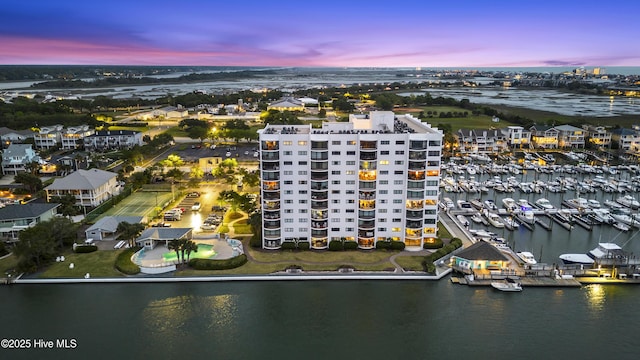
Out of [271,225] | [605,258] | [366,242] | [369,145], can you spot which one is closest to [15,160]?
[271,225]

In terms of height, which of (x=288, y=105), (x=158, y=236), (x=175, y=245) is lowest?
(x=158, y=236)

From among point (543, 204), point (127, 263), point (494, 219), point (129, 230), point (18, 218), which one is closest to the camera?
point (127, 263)

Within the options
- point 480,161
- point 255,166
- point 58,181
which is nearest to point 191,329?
point 58,181

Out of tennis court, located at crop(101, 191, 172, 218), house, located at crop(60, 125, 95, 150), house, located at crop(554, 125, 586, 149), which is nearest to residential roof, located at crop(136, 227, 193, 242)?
tennis court, located at crop(101, 191, 172, 218)

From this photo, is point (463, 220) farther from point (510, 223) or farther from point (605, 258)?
point (605, 258)

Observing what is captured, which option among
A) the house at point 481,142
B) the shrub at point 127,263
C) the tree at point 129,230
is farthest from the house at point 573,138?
the shrub at point 127,263
